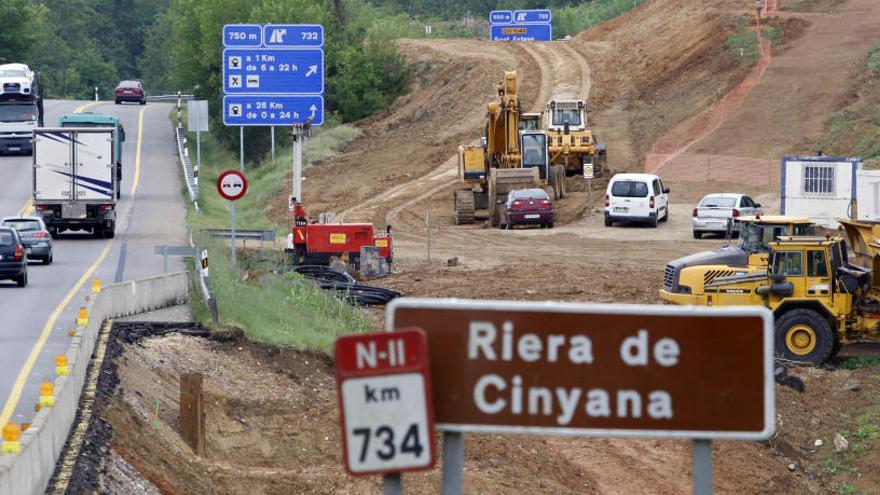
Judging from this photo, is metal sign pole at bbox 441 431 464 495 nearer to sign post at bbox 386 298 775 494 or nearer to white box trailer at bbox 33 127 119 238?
sign post at bbox 386 298 775 494

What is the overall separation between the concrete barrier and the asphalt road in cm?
70

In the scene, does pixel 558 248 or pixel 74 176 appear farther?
pixel 558 248

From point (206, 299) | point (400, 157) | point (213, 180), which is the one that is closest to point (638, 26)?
point (400, 157)

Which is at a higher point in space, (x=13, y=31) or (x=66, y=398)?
(x=13, y=31)

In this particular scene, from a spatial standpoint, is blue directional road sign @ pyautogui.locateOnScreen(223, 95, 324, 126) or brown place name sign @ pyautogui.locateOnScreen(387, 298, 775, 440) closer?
brown place name sign @ pyautogui.locateOnScreen(387, 298, 775, 440)

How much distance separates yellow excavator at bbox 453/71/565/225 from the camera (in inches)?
1916

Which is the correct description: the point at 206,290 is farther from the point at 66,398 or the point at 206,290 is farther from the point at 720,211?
the point at 720,211

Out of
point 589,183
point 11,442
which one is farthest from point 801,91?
Result: point 11,442

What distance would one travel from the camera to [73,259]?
37781 millimetres

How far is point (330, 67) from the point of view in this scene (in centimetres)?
7625

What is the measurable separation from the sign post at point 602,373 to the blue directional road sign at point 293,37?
35793mm

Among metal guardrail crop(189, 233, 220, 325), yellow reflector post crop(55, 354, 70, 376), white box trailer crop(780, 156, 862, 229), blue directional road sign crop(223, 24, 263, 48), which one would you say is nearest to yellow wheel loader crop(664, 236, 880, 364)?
metal guardrail crop(189, 233, 220, 325)

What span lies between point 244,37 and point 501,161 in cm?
1217

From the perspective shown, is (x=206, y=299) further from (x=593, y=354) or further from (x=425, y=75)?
(x=425, y=75)
